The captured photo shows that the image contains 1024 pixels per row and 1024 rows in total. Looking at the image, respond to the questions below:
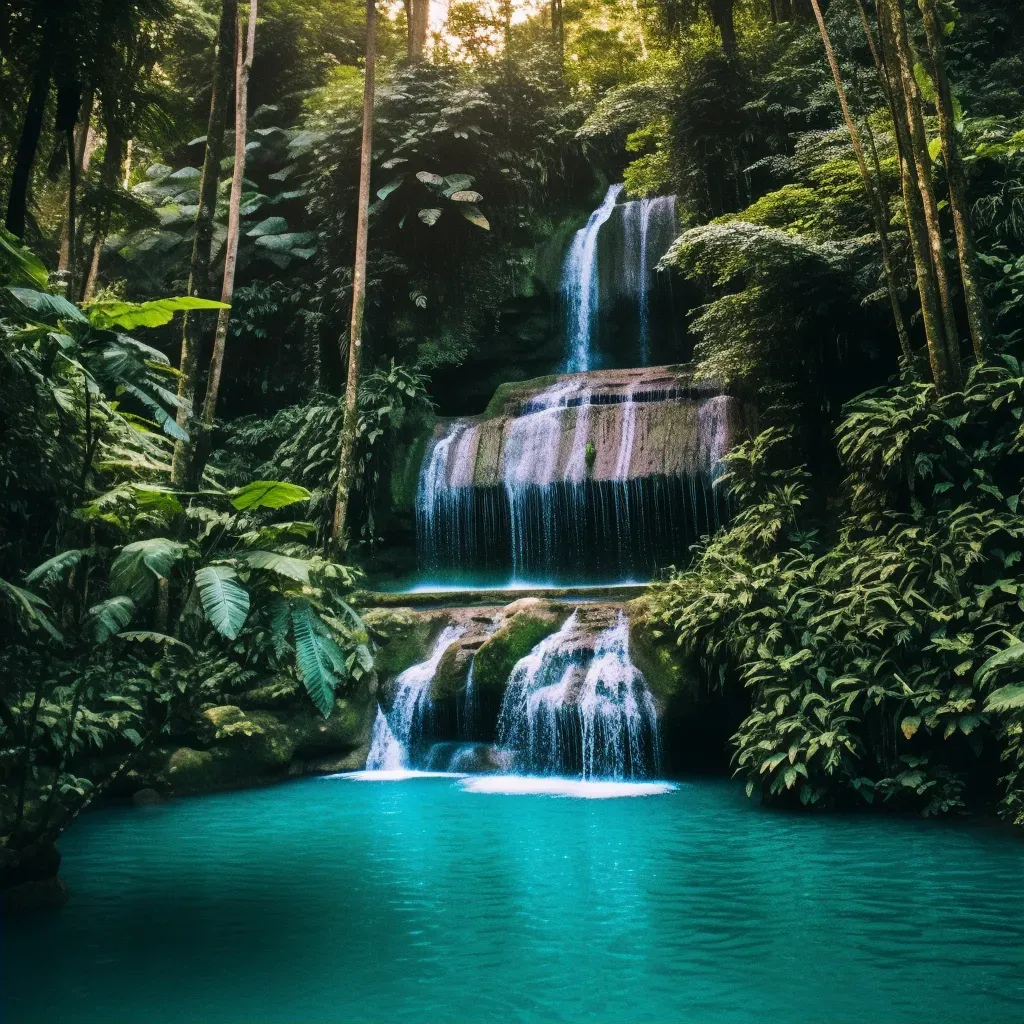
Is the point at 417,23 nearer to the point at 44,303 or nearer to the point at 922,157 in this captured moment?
the point at 922,157

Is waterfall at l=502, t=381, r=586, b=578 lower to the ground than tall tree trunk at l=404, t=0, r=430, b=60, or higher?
lower

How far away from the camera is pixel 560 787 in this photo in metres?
10.1

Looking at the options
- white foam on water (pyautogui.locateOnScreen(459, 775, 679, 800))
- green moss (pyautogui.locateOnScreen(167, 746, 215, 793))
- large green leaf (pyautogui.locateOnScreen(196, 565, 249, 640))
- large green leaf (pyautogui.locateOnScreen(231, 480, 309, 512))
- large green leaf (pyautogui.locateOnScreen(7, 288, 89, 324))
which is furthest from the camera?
green moss (pyautogui.locateOnScreen(167, 746, 215, 793))

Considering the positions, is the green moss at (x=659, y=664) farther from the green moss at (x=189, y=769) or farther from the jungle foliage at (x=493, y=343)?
the green moss at (x=189, y=769)

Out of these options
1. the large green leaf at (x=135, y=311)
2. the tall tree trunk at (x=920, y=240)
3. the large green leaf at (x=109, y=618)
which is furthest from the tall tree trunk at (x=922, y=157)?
the large green leaf at (x=109, y=618)

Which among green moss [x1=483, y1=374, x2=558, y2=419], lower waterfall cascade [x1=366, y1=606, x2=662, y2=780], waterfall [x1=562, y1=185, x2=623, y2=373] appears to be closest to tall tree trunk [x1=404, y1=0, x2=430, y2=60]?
waterfall [x1=562, y1=185, x2=623, y2=373]

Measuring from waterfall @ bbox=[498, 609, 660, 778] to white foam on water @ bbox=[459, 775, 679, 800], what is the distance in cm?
21

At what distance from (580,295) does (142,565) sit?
51.2 feet

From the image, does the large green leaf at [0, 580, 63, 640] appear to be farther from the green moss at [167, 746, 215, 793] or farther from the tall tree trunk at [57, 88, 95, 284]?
the tall tree trunk at [57, 88, 95, 284]

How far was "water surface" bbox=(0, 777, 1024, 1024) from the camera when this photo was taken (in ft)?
14.1

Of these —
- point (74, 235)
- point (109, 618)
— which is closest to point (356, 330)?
point (74, 235)

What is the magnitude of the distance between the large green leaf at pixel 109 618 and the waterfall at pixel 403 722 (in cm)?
715

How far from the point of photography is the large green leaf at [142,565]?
4652 millimetres

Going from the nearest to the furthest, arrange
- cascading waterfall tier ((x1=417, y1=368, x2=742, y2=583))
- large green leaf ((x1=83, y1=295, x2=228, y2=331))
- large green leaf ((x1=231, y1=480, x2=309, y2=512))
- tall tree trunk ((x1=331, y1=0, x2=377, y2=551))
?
A: large green leaf ((x1=231, y1=480, x2=309, y2=512)) < large green leaf ((x1=83, y1=295, x2=228, y2=331)) < cascading waterfall tier ((x1=417, y1=368, x2=742, y2=583)) < tall tree trunk ((x1=331, y1=0, x2=377, y2=551))
